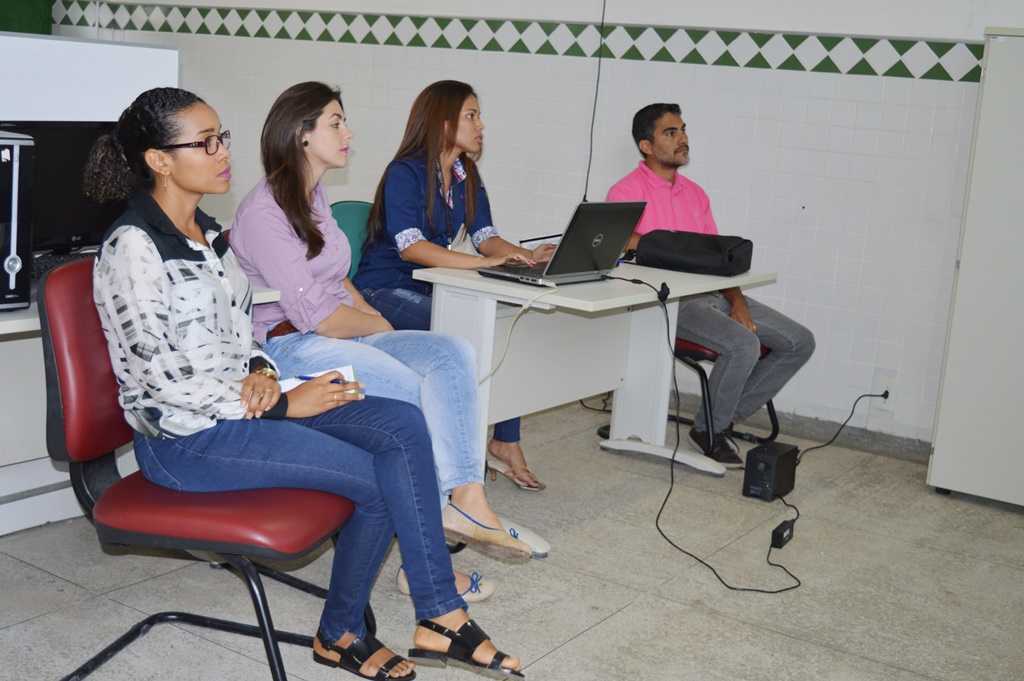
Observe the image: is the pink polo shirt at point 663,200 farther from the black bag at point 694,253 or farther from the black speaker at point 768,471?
the black speaker at point 768,471

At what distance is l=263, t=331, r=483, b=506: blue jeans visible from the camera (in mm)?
2666

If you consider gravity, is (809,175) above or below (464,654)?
above

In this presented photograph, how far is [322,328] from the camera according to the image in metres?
2.77

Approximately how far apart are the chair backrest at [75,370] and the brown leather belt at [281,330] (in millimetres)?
600

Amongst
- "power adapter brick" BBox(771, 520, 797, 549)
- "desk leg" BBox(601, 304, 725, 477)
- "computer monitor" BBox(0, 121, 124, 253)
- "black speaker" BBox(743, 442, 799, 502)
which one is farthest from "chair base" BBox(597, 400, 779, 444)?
"computer monitor" BBox(0, 121, 124, 253)

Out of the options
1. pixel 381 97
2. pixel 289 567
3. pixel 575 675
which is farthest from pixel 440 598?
pixel 381 97

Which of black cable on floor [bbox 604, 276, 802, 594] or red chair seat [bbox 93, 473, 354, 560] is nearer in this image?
red chair seat [bbox 93, 473, 354, 560]

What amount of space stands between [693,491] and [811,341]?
33.2 inches

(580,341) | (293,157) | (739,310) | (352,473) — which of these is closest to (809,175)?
(739,310)

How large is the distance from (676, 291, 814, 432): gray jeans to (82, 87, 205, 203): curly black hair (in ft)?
7.49

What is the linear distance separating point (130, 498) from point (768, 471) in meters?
2.24

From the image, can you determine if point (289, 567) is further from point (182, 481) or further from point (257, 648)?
point (182, 481)

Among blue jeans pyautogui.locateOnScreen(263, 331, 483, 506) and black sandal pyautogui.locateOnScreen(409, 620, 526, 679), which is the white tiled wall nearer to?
blue jeans pyautogui.locateOnScreen(263, 331, 483, 506)

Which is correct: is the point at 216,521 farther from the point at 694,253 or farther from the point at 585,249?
the point at 694,253
